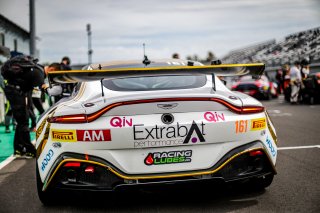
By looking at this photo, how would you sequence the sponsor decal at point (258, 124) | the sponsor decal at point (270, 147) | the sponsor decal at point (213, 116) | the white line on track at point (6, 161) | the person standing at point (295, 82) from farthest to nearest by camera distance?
the person standing at point (295, 82) < the white line on track at point (6, 161) < the sponsor decal at point (270, 147) < the sponsor decal at point (258, 124) < the sponsor decal at point (213, 116)

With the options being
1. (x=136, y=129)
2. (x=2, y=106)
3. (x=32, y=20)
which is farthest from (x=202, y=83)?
(x=32, y=20)

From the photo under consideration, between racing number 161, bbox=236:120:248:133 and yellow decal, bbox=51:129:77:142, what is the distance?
1303 millimetres

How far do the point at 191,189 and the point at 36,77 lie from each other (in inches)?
138

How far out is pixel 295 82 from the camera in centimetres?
1756

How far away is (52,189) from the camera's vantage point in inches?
149

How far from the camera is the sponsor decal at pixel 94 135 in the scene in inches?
140

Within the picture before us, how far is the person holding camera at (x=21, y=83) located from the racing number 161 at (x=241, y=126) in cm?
410

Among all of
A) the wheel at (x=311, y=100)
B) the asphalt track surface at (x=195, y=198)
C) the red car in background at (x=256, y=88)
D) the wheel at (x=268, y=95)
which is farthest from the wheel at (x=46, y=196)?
the wheel at (x=268, y=95)

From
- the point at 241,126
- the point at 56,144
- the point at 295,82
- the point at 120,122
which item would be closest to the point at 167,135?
the point at 120,122

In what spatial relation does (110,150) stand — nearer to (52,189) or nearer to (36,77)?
(52,189)

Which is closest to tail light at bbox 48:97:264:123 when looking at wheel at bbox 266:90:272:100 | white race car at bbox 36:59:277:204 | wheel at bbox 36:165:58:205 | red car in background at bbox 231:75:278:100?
white race car at bbox 36:59:277:204

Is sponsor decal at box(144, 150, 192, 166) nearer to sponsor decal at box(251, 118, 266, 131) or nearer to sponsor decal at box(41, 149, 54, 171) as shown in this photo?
sponsor decal at box(251, 118, 266, 131)

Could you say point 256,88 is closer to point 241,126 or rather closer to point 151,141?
point 241,126

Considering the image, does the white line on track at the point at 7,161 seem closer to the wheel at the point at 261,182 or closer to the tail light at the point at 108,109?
the tail light at the point at 108,109
